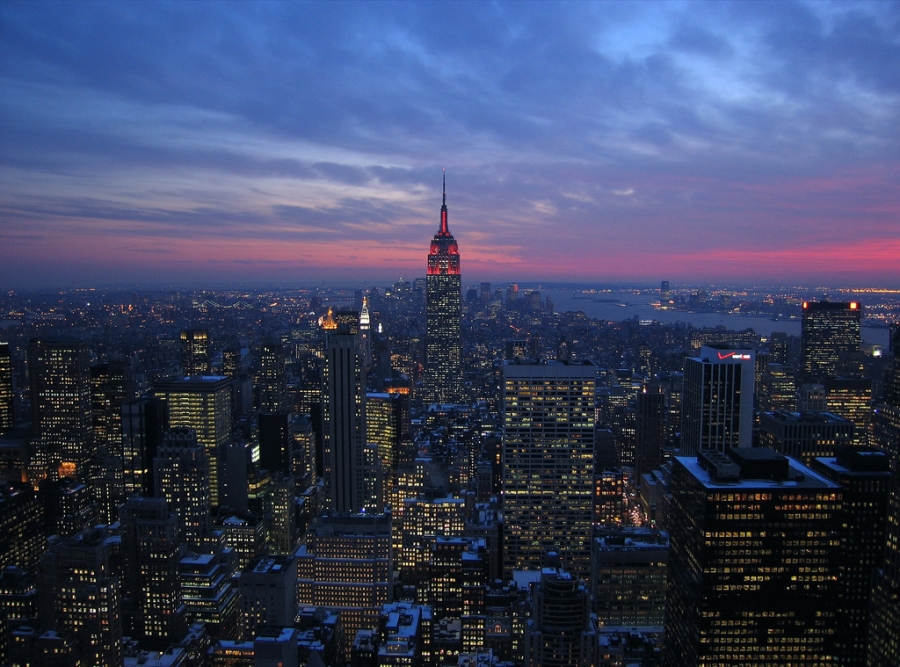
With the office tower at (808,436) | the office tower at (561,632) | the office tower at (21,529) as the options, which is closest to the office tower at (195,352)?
the office tower at (21,529)

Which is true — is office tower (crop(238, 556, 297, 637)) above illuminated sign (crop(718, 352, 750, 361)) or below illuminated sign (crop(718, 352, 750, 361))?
below

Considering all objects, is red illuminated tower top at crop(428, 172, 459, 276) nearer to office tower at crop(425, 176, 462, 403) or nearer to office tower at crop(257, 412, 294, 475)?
office tower at crop(425, 176, 462, 403)

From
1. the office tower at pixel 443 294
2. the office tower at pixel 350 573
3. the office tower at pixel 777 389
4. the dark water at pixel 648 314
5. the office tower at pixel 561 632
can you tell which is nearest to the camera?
the office tower at pixel 561 632

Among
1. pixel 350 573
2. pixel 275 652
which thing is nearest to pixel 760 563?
pixel 275 652

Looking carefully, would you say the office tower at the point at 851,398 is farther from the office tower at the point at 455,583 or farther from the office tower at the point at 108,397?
the office tower at the point at 108,397

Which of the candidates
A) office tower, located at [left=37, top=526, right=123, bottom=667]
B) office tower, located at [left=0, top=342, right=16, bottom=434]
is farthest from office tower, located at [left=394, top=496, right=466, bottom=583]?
office tower, located at [left=0, top=342, right=16, bottom=434]

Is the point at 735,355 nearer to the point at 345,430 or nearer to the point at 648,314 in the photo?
the point at 345,430
